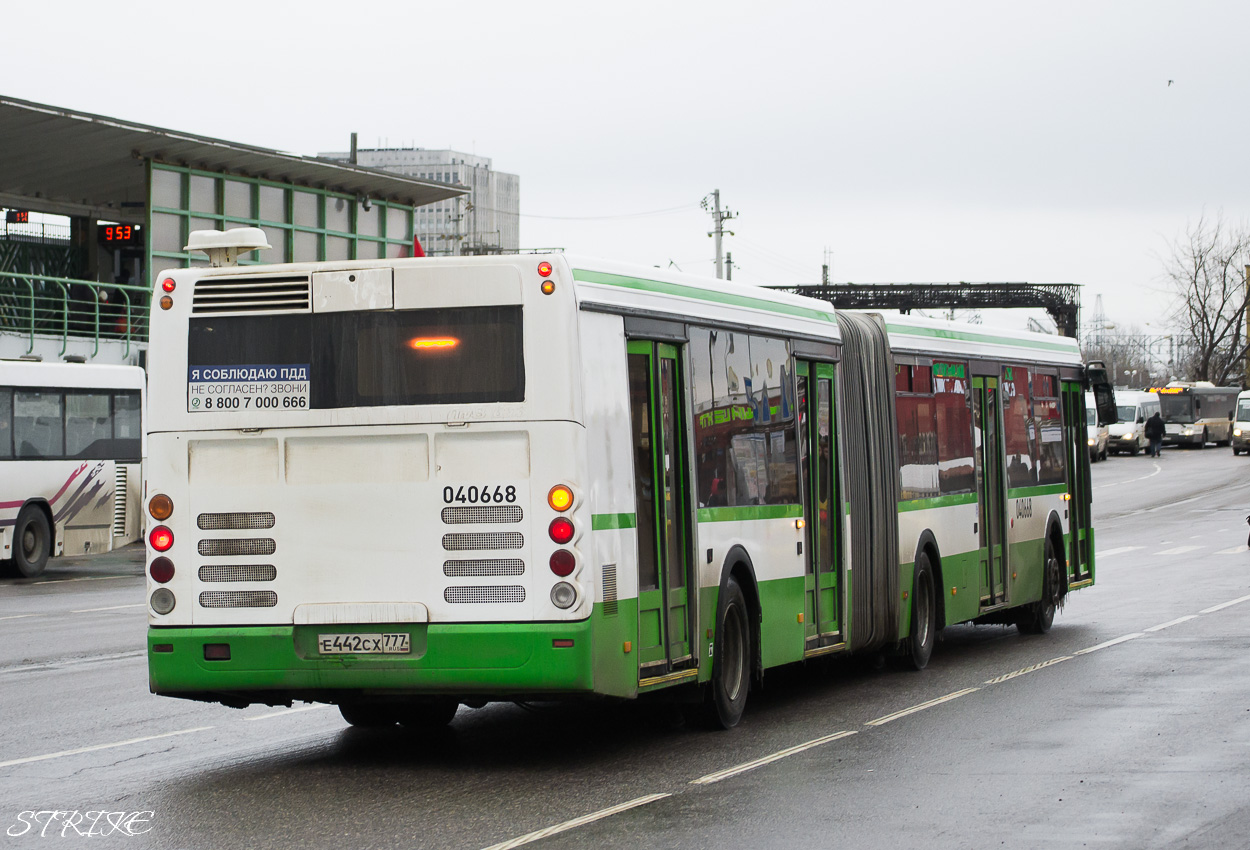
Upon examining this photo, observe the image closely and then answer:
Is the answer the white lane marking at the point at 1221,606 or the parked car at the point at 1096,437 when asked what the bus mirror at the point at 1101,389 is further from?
the parked car at the point at 1096,437

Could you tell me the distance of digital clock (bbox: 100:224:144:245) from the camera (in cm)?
3975

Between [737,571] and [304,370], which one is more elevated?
[304,370]

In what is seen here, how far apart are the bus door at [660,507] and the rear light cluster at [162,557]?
2.54m

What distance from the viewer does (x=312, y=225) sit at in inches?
1631

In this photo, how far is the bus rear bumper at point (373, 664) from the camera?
8703 millimetres

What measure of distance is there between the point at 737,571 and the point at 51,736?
4.37 meters

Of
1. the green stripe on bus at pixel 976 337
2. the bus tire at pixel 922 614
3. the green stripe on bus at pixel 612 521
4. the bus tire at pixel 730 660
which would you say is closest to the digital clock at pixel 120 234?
the green stripe on bus at pixel 976 337

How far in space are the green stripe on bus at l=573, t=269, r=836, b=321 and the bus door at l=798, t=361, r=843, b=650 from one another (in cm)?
40

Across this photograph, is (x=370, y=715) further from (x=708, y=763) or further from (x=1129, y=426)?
(x=1129, y=426)

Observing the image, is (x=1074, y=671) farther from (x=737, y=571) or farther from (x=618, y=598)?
(x=618, y=598)

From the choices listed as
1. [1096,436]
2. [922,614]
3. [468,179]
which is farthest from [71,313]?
[468,179]

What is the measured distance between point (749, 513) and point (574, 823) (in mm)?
3608

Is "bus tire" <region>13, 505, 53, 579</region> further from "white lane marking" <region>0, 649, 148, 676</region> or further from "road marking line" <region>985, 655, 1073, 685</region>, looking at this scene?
"road marking line" <region>985, 655, 1073, 685</region>

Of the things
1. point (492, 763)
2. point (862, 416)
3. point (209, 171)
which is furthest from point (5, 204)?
point (492, 763)
